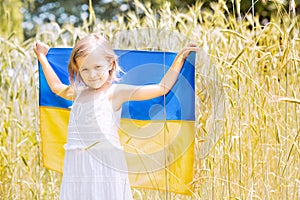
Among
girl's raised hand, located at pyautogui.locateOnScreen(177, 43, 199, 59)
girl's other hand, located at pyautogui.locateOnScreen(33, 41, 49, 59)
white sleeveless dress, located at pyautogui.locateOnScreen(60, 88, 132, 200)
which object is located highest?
girl's other hand, located at pyautogui.locateOnScreen(33, 41, 49, 59)

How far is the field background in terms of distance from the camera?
5.61 feet

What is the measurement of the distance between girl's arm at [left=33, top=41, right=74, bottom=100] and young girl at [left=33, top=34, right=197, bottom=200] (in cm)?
12

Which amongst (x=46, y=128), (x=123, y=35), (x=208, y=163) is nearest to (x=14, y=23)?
(x=123, y=35)

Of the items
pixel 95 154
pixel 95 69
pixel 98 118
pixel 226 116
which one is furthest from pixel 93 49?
pixel 226 116

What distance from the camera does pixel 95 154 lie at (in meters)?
1.70

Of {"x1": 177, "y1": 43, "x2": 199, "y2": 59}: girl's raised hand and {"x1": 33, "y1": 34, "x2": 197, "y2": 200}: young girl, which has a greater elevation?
{"x1": 177, "y1": 43, "x2": 199, "y2": 59}: girl's raised hand

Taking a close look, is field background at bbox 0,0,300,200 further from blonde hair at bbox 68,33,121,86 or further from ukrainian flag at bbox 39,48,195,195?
blonde hair at bbox 68,33,121,86

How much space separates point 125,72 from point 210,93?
0.26 metres

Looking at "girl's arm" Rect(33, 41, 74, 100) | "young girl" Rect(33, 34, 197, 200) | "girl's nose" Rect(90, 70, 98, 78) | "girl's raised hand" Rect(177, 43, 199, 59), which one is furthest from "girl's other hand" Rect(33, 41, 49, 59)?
"girl's raised hand" Rect(177, 43, 199, 59)

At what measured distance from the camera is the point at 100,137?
169 centimetres

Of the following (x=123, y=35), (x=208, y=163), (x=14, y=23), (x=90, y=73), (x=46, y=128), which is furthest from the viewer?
(x=14, y=23)

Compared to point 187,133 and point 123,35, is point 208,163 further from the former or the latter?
point 123,35

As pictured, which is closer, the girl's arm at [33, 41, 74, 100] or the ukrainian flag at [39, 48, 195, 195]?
the ukrainian flag at [39, 48, 195, 195]

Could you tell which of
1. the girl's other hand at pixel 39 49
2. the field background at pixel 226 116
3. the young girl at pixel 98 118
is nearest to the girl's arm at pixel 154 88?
the young girl at pixel 98 118
